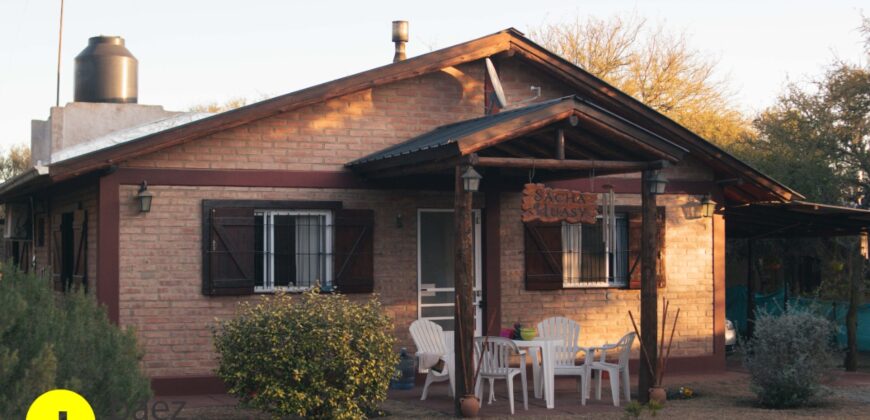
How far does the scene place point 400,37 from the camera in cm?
1484

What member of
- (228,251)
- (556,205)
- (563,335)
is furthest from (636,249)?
(228,251)

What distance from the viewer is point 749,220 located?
15.9 meters

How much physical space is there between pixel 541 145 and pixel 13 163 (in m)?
32.4

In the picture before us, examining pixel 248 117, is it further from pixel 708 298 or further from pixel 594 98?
pixel 708 298

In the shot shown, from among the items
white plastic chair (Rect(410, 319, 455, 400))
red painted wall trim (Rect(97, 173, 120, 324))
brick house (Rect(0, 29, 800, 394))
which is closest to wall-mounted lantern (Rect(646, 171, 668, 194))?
brick house (Rect(0, 29, 800, 394))

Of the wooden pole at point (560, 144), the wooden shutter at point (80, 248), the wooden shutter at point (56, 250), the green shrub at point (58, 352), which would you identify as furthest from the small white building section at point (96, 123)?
the green shrub at point (58, 352)

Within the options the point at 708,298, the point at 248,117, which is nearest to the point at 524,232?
the point at 708,298

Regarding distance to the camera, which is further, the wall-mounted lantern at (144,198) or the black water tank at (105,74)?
the black water tank at (105,74)

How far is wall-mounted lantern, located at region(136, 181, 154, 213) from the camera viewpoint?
11.8 meters

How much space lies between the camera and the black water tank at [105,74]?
70.5 feet

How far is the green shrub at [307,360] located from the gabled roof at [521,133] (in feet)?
6.35

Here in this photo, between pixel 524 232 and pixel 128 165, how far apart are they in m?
4.95

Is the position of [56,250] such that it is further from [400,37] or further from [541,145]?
[541,145]

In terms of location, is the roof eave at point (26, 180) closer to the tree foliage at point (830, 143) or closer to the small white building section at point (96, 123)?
the small white building section at point (96, 123)
